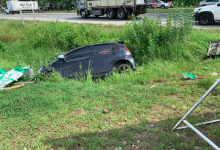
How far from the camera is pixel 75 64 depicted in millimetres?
7328

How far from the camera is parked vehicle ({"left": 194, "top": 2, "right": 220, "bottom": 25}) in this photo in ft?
38.7

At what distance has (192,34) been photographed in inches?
364

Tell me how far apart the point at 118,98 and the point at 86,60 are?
3243mm

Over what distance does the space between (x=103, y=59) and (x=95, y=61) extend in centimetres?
33

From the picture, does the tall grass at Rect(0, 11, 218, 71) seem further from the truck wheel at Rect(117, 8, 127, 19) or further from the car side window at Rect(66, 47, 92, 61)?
the truck wheel at Rect(117, 8, 127, 19)

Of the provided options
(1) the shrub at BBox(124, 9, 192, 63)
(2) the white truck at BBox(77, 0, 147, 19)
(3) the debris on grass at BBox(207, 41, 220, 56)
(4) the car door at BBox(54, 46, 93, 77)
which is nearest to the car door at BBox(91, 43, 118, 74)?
(4) the car door at BBox(54, 46, 93, 77)

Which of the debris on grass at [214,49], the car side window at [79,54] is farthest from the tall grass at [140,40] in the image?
the car side window at [79,54]

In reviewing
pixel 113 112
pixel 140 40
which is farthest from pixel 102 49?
pixel 113 112

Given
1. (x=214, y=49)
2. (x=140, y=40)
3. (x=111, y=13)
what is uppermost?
(x=111, y=13)

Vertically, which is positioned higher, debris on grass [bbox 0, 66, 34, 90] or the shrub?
the shrub

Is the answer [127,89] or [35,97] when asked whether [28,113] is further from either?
[127,89]

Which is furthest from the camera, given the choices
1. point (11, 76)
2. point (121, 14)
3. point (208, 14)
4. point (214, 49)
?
point (121, 14)

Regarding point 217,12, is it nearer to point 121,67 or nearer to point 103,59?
point 121,67

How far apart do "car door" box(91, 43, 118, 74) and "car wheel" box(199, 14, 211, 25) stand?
27.1 ft
